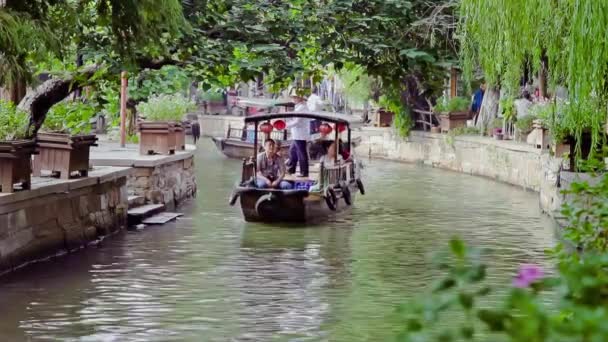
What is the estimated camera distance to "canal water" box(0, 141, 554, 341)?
9.88 meters

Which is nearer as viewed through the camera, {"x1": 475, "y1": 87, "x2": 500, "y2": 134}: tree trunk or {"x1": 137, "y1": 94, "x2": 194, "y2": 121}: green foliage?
{"x1": 137, "y1": 94, "x2": 194, "y2": 121}: green foliage

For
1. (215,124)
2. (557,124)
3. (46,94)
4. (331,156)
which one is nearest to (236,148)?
(215,124)

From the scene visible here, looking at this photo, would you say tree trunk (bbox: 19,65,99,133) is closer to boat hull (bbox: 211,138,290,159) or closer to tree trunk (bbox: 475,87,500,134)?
tree trunk (bbox: 475,87,500,134)

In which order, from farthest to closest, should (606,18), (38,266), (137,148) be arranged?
(137,148) < (38,266) < (606,18)

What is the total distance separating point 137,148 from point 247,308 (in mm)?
10288

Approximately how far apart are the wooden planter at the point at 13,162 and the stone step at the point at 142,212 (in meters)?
4.71

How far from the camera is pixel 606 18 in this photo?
9.20 m

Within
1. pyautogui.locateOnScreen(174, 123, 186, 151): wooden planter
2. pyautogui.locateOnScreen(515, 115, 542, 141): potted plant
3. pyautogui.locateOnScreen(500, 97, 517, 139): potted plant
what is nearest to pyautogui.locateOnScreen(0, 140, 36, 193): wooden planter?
pyautogui.locateOnScreen(174, 123, 186, 151): wooden planter

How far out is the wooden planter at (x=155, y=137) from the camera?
62.1 feet

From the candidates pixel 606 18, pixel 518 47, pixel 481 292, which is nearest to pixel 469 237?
pixel 518 47

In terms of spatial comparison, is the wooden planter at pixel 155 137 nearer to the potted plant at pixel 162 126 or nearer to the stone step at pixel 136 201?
the potted plant at pixel 162 126

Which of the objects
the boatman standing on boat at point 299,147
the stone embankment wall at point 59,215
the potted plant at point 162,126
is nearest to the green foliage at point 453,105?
the potted plant at point 162,126

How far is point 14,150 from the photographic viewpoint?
11.9 m

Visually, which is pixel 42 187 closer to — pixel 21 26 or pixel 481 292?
pixel 21 26
